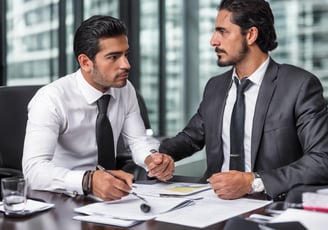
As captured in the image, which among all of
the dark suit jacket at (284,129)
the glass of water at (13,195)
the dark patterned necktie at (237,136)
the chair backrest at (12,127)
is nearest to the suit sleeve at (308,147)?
the dark suit jacket at (284,129)

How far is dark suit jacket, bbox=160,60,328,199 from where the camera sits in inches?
69.9

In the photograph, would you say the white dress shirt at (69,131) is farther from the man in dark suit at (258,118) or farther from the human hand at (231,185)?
the human hand at (231,185)

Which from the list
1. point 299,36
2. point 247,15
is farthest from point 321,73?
point 247,15

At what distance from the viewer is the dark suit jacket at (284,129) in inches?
69.9

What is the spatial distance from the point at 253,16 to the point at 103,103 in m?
0.77

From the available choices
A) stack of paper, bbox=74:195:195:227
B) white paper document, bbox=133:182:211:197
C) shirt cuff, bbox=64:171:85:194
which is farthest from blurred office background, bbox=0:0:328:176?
stack of paper, bbox=74:195:195:227

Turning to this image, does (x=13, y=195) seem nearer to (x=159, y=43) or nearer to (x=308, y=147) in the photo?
(x=308, y=147)

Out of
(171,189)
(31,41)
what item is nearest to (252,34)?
(171,189)

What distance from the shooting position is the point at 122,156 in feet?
7.86

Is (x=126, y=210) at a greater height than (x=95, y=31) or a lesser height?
lesser

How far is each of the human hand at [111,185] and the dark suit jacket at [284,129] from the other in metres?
0.53

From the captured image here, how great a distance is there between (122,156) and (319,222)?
1.41m

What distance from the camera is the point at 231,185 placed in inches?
58.6

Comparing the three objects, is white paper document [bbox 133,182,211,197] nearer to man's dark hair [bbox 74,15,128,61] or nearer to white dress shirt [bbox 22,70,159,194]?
white dress shirt [bbox 22,70,159,194]
